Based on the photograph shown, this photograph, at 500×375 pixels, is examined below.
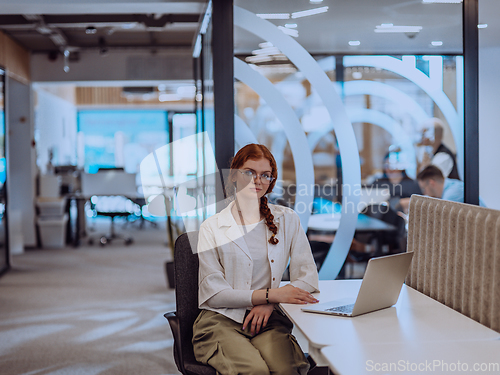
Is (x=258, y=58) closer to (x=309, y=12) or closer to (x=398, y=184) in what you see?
(x=309, y=12)

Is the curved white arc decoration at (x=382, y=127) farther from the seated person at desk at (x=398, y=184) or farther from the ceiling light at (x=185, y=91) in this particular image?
the ceiling light at (x=185, y=91)

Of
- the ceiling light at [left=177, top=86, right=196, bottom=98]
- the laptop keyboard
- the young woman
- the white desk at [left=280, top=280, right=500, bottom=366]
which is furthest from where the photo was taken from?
the ceiling light at [left=177, top=86, right=196, bottom=98]

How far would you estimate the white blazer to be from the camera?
77.4 inches

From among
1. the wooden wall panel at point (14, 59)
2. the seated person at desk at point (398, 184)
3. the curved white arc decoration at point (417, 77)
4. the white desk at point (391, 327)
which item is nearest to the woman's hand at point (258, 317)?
the white desk at point (391, 327)

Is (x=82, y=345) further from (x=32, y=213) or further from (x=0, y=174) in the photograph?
(x=32, y=213)

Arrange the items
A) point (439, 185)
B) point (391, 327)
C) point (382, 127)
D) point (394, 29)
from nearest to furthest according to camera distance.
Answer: point (391, 327) < point (394, 29) < point (439, 185) < point (382, 127)

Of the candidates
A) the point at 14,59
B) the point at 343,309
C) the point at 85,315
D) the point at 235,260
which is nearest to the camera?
the point at 343,309

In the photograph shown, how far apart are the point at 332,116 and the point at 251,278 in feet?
4.70

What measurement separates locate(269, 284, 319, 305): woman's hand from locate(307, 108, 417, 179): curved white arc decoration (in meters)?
1.34

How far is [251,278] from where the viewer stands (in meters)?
2.03

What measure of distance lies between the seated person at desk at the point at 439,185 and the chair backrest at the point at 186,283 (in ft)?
6.04

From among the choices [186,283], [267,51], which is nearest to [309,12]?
[267,51]

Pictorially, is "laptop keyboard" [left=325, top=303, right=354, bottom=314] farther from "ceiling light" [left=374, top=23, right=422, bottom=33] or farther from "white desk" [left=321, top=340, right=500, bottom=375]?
"ceiling light" [left=374, top=23, right=422, bottom=33]

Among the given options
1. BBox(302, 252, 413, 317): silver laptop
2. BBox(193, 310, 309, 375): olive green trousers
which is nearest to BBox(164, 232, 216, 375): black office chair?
BBox(193, 310, 309, 375): olive green trousers
